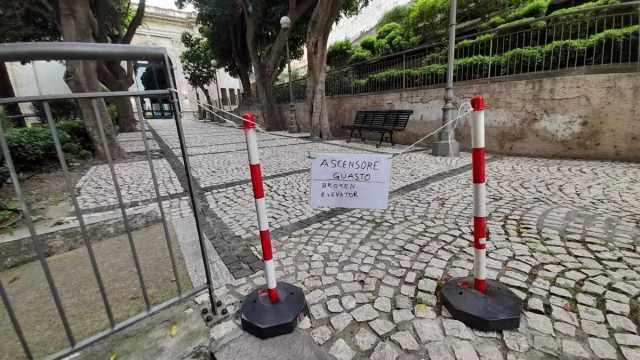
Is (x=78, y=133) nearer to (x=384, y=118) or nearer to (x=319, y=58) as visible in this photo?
(x=319, y=58)

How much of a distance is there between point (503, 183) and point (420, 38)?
1113 cm

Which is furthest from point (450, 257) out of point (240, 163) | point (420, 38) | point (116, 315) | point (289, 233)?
point (420, 38)

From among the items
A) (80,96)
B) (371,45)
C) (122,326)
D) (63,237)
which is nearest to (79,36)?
(63,237)

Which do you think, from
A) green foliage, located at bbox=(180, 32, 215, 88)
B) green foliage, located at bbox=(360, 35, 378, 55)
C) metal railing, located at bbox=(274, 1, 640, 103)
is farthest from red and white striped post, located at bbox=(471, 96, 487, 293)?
green foliage, located at bbox=(180, 32, 215, 88)

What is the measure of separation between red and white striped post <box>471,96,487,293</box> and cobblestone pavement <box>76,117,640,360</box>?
0.37m

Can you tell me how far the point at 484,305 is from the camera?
188 centimetres

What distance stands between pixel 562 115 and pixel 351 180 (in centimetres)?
626

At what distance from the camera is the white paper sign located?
84.8 inches

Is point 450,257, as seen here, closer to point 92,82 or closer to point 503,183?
point 503,183

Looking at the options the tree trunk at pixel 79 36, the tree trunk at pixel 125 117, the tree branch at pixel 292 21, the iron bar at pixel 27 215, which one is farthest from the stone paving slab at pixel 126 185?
the tree trunk at pixel 125 117

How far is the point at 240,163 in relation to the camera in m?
7.13

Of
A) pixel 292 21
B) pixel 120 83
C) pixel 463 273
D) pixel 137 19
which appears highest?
pixel 137 19

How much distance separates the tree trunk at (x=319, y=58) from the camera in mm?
9177

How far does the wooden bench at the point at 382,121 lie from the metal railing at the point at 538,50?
107 centimetres
